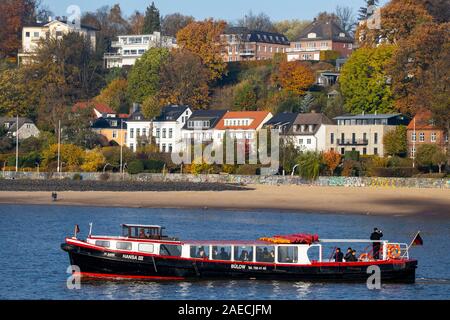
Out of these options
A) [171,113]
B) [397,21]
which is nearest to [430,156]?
[397,21]

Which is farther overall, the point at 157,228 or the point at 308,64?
the point at 308,64

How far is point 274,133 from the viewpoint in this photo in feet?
391

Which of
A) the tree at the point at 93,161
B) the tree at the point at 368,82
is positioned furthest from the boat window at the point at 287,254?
the tree at the point at 368,82

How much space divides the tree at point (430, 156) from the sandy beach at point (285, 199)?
379 inches

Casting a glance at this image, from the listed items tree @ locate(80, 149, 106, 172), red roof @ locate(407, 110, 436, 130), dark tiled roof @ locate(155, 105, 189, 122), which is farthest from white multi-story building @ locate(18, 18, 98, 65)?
red roof @ locate(407, 110, 436, 130)

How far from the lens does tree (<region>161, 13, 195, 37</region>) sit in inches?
7470

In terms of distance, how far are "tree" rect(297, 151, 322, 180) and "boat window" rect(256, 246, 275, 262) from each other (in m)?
55.9

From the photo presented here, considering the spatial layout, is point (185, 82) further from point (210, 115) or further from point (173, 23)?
point (173, 23)

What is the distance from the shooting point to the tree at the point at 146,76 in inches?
5822
